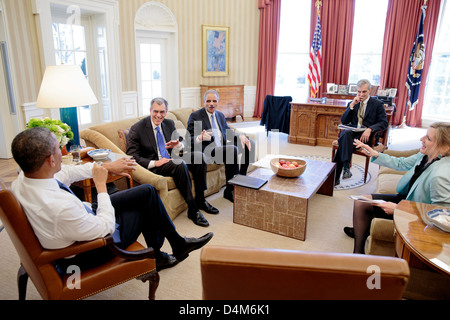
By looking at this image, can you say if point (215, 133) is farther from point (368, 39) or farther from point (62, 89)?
point (368, 39)

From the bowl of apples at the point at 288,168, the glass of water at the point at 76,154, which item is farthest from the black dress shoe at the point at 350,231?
the glass of water at the point at 76,154

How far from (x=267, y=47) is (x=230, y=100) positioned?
179 centimetres

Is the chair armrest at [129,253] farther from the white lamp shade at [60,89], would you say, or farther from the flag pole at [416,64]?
the flag pole at [416,64]

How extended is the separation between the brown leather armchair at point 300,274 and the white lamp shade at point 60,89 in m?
2.28

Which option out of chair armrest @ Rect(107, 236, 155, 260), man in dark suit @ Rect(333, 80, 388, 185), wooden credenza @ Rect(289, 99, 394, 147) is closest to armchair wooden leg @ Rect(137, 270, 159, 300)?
chair armrest @ Rect(107, 236, 155, 260)

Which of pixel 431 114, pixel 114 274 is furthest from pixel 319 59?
pixel 114 274

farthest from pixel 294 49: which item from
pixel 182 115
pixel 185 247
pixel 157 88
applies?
pixel 185 247

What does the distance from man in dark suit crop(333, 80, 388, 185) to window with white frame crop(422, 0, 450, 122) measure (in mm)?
4168

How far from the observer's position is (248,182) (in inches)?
118

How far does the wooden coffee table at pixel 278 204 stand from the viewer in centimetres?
279

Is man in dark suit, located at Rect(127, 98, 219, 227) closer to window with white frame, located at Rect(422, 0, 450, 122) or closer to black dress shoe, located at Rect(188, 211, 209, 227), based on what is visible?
black dress shoe, located at Rect(188, 211, 209, 227)

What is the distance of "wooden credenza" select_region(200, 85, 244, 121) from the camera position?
7805 millimetres

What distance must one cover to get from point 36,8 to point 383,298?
17.8 feet
